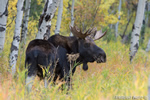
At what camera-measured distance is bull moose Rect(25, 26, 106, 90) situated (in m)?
4.68

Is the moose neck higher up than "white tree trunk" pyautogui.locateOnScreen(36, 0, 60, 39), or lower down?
lower down

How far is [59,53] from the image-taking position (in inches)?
217

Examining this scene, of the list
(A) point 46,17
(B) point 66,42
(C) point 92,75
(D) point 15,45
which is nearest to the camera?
(C) point 92,75

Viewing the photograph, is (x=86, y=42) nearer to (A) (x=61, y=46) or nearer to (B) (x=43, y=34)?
(A) (x=61, y=46)

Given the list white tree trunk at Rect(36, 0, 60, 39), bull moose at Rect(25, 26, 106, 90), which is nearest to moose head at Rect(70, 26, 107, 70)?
bull moose at Rect(25, 26, 106, 90)

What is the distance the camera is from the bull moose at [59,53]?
468 centimetres

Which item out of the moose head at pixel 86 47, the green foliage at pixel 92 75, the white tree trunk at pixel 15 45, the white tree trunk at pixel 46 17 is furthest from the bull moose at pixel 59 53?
the white tree trunk at pixel 15 45

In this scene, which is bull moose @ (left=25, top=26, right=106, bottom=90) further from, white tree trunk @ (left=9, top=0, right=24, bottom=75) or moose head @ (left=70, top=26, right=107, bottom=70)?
white tree trunk @ (left=9, top=0, right=24, bottom=75)

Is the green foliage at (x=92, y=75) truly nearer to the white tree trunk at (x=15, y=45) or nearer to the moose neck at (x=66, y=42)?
the white tree trunk at (x=15, y=45)

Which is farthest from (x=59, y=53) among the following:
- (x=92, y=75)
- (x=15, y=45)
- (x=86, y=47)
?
(x=15, y=45)

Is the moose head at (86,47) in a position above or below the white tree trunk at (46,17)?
below

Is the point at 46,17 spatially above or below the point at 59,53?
above

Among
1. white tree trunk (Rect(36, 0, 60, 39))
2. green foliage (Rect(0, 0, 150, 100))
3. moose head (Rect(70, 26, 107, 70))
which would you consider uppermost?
white tree trunk (Rect(36, 0, 60, 39))

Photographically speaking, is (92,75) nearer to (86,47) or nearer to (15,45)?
(86,47)
